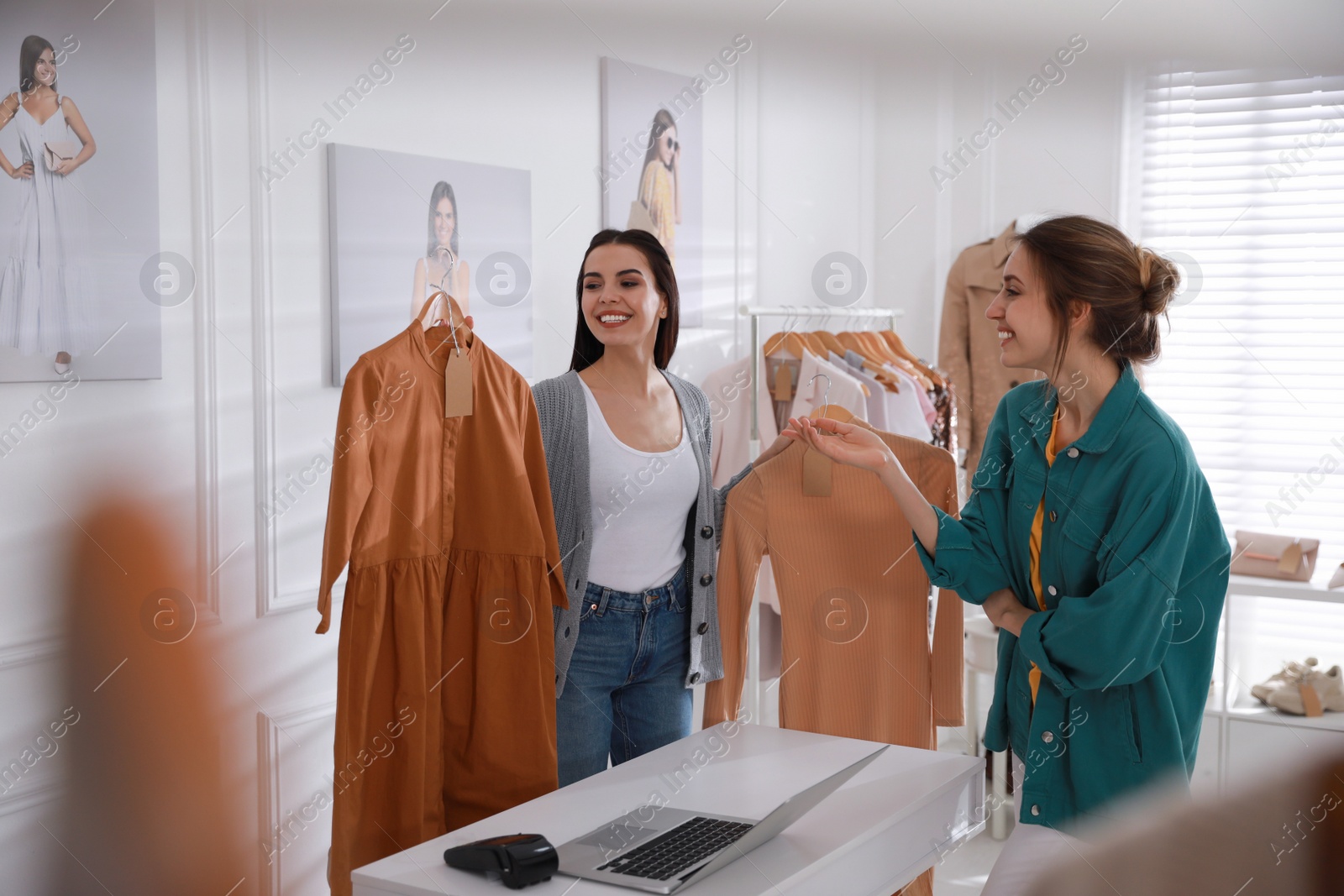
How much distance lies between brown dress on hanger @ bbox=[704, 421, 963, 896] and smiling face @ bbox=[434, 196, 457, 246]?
1011 mm

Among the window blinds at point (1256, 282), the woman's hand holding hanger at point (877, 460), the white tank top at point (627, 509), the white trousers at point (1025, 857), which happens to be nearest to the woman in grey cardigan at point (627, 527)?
the white tank top at point (627, 509)

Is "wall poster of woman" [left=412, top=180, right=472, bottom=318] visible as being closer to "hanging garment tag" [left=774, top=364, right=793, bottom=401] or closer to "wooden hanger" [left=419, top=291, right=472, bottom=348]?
"wooden hanger" [left=419, top=291, right=472, bottom=348]

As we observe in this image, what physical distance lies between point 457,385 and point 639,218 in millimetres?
1412

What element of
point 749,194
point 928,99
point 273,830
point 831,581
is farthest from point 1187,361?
point 273,830

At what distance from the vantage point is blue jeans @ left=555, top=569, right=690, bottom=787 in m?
2.07

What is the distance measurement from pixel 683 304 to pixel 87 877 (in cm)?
229

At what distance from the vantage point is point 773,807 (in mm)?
1598

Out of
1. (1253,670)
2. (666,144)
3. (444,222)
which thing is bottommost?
(1253,670)

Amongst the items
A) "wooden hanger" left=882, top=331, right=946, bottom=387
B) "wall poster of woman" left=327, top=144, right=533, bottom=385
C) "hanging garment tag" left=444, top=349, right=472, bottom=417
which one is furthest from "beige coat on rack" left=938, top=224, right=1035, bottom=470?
"hanging garment tag" left=444, top=349, right=472, bottom=417

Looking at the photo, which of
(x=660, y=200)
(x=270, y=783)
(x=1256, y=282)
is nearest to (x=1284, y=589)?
(x=1256, y=282)

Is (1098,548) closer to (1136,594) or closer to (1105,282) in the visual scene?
(1136,594)

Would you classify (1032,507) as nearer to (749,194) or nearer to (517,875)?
(517,875)

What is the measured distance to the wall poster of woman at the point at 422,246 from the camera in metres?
2.44

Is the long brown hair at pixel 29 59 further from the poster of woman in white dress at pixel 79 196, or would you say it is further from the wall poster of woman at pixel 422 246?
the wall poster of woman at pixel 422 246
